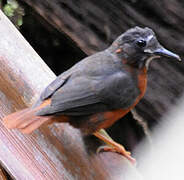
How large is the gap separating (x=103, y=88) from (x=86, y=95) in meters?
0.12

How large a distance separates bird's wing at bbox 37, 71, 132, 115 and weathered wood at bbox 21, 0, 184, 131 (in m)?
0.38

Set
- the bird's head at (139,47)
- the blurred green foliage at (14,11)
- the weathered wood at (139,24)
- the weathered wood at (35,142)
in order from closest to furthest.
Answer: the weathered wood at (35,142) → the bird's head at (139,47) → the weathered wood at (139,24) → the blurred green foliage at (14,11)

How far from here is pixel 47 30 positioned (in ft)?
13.0

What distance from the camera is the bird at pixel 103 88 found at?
2.58 metres

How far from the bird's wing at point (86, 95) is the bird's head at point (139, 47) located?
139 millimetres

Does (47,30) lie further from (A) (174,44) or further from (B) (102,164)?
(B) (102,164)

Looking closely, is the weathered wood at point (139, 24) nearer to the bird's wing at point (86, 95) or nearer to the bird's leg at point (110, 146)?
the bird's wing at point (86, 95)

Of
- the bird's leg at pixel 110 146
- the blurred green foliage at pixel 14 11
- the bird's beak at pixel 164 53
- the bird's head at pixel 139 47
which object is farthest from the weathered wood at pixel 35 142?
the blurred green foliage at pixel 14 11

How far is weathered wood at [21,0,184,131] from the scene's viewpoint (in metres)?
2.93

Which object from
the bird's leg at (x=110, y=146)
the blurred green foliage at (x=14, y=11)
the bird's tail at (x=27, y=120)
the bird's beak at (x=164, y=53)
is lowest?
the bird's leg at (x=110, y=146)

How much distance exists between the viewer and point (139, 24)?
3082 mm

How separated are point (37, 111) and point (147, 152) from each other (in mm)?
1289

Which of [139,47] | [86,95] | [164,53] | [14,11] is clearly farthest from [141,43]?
[14,11]

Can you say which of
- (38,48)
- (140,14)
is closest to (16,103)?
(140,14)
